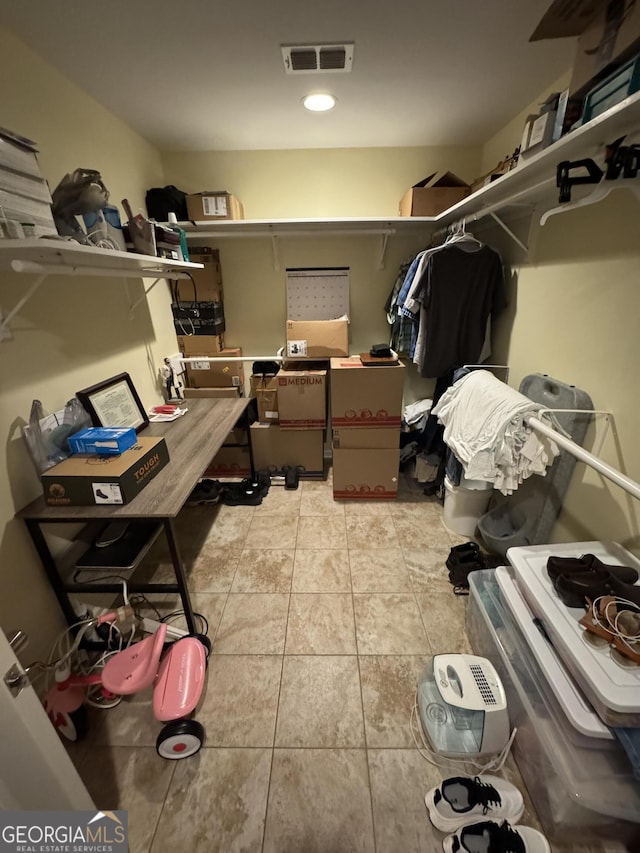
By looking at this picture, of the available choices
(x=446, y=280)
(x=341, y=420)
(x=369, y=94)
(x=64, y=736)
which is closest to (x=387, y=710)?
(x=64, y=736)

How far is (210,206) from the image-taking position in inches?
85.4

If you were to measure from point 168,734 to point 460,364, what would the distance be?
226 cm

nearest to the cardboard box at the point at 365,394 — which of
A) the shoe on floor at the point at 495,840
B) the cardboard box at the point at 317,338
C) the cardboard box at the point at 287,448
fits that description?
the cardboard box at the point at 317,338

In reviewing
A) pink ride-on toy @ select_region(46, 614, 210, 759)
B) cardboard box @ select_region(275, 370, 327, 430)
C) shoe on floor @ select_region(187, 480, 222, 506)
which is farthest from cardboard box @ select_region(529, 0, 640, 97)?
shoe on floor @ select_region(187, 480, 222, 506)

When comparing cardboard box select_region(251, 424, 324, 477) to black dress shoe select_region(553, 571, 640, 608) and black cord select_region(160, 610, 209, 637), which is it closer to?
black cord select_region(160, 610, 209, 637)

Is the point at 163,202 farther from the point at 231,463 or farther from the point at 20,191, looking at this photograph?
the point at 231,463

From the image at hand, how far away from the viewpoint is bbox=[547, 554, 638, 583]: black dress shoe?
103cm

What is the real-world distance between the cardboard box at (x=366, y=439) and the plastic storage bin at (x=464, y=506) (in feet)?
1.46

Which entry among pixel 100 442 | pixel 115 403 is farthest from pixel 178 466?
pixel 115 403

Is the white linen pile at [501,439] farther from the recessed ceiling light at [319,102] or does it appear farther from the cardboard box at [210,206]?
the cardboard box at [210,206]

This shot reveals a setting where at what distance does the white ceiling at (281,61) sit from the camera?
1.17 meters

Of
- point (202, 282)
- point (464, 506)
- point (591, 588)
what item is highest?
point (202, 282)

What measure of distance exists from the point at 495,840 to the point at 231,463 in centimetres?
235

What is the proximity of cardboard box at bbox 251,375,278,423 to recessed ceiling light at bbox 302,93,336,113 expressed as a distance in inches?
61.9
